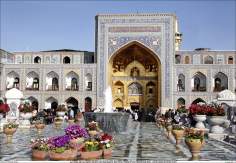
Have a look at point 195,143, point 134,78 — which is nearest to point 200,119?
→ point 195,143

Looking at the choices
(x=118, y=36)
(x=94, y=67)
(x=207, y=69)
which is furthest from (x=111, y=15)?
(x=207, y=69)

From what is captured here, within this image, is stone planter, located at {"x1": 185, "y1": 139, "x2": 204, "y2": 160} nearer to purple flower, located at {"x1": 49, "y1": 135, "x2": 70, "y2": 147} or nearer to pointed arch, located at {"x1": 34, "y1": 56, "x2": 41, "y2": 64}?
purple flower, located at {"x1": 49, "y1": 135, "x2": 70, "y2": 147}

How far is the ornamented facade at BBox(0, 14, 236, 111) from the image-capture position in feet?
137

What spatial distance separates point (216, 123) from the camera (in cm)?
1712

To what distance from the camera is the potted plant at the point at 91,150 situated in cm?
951

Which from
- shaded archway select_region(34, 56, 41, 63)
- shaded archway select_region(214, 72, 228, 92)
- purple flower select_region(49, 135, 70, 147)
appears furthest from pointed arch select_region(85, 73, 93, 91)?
purple flower select_region(49, 135, 70, 147)

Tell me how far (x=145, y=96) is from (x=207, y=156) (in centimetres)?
3354

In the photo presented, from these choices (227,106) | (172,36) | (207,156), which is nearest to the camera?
(207,156)

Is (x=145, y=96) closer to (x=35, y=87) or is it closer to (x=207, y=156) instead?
(x=35, y=87)

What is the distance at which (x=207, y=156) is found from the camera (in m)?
10.8

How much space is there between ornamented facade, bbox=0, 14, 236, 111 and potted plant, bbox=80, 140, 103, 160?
103ft

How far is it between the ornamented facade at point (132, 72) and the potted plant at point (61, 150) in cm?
3164

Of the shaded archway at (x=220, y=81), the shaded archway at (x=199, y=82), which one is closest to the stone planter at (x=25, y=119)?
the shaded archway at (x=199, y=82)

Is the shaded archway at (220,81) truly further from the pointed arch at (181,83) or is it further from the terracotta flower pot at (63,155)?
the terracotta flower pot at (63,155)
